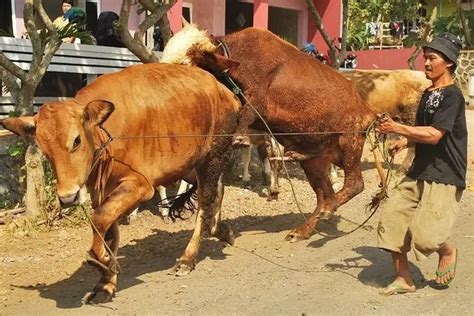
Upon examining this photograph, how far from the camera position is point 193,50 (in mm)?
6453

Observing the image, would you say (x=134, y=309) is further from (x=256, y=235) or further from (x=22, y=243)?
(x=256, y=235)

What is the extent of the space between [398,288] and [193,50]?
9.87 feet

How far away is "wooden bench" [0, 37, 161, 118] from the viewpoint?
796 cm

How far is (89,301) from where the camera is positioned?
16.4 ft

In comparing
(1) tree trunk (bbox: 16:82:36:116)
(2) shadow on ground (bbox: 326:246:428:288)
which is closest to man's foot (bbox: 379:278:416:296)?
(2) shadow on ground (bbox: 326:246:428:288)

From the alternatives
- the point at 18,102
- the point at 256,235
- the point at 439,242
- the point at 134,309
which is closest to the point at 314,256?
the point at 256,235

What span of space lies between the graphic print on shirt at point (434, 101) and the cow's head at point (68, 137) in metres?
2.45

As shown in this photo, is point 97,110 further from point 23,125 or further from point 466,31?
point 466,31

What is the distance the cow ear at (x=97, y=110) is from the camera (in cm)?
470

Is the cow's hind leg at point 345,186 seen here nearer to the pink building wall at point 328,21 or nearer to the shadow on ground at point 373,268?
the shadow on ground at point 373,268

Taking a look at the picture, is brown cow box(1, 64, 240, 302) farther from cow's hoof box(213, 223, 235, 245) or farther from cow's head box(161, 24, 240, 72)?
cow's hoof box(213, 223, 235, 245)

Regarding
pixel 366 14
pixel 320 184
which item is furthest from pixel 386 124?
pixel 366 14

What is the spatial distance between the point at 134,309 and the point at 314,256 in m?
2.27

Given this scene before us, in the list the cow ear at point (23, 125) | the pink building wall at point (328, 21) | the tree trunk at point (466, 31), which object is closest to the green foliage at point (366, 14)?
the tree trunk at point (466, 31)
